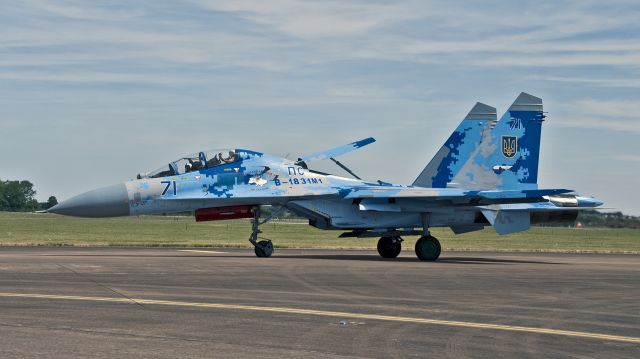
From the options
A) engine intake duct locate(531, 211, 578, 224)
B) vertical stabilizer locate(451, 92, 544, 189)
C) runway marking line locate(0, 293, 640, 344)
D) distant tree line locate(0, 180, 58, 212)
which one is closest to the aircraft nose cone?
vertical stabilizer locate(451, 92, 544, 189)

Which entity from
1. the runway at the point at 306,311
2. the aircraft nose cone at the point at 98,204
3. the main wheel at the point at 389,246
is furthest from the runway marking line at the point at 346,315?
the main wheel at the point at 389,246

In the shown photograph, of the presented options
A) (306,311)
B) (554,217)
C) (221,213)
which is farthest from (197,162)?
(306,311)

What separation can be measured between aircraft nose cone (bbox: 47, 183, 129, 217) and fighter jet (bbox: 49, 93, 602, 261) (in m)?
0.03

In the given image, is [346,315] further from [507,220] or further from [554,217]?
[554,217]

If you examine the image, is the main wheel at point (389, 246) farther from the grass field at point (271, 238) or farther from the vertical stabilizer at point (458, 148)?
the grass field at point (271, 238)

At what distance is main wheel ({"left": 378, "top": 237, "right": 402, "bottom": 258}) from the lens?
31.1 meters

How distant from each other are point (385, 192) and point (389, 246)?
112 inches

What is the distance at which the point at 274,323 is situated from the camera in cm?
1278

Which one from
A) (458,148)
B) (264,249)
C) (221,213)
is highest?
(458,148)

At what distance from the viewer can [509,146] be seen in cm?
3128

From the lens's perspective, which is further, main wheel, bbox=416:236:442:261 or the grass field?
the grass field

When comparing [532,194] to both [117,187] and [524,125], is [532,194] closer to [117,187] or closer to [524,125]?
[524,125]

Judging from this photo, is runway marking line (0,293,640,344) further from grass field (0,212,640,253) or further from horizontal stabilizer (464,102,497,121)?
grass field (0,212,640,253)

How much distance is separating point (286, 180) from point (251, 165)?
1173 mm
